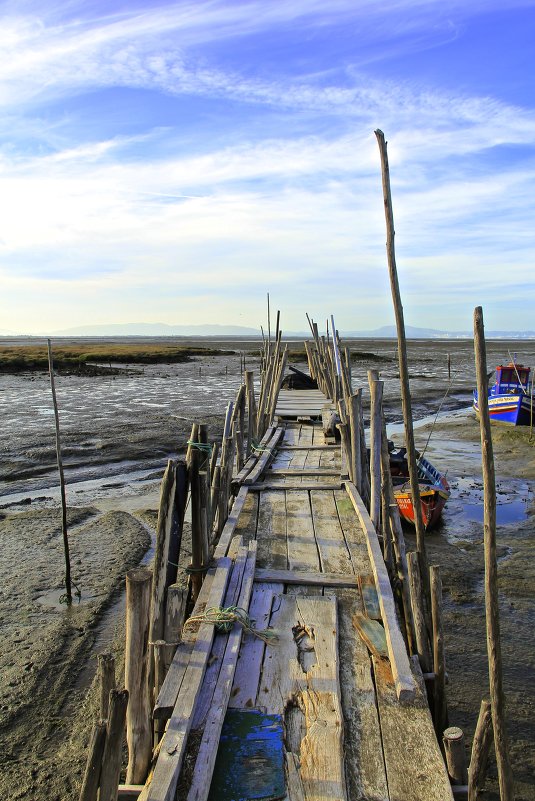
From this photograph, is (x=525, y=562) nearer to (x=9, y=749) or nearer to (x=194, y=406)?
(x=9, y=749)

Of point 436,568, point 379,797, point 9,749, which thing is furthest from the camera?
point 9,749

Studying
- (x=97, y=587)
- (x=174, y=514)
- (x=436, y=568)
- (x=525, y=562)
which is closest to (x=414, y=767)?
(x=436, y=568)

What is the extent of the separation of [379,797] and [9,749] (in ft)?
10.4

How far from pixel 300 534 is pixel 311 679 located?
245 centimetres

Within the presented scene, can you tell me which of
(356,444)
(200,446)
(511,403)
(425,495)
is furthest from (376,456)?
(511,403)

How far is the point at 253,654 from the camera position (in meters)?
3.98

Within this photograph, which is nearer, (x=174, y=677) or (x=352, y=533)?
(x=174, y=677)

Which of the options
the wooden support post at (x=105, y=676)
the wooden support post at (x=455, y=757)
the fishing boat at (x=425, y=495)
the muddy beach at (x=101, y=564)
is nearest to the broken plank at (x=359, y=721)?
the wooden support post at (x=455, y=757)

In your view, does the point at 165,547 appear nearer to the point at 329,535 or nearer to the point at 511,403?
the point at 329,535

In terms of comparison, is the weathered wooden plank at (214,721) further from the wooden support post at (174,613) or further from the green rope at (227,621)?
the wooden support post at (174,613)

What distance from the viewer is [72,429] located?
18062 millimetres

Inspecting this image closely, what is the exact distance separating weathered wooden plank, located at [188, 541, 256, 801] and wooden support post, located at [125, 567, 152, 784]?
364 millimetres

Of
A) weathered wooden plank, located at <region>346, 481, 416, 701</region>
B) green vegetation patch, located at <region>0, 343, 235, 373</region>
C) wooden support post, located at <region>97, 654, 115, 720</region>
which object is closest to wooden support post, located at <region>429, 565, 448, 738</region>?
weathered wooden plank, located at <region>346, 481, 416, 701</region>

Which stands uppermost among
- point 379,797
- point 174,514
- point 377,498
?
point 174,514
